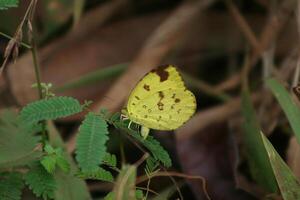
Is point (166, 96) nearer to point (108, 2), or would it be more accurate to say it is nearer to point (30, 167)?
point (30, 167)

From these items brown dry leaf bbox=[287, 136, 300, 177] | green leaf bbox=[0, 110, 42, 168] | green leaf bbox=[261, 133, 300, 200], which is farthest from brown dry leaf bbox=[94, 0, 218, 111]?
green leaf bbox=[261, 133, 300, 200]

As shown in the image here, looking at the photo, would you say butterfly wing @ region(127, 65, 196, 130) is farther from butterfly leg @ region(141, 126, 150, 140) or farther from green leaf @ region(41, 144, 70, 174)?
green leaf @ region(41, 144, 70, 174)

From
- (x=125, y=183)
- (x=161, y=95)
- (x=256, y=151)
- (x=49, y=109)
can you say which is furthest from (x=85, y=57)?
(x=125, y=183)

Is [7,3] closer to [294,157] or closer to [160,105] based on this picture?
[160,105]

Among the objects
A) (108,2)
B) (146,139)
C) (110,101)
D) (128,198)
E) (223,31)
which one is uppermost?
(108,2)

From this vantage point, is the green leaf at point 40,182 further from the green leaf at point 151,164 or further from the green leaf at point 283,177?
the green leaf at point 283,177

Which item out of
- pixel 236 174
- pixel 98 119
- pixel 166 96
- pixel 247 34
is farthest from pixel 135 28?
pixel 98 119

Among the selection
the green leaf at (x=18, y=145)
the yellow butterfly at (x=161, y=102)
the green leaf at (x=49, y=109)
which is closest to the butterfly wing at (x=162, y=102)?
the yellow butterfly at (x=161, y=102)
